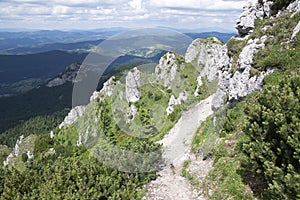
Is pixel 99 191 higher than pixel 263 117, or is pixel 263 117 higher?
pixel 263 117

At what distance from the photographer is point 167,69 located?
74.8 metres

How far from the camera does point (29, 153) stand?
95.2 metres

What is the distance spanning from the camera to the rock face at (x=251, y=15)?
31.8 metres

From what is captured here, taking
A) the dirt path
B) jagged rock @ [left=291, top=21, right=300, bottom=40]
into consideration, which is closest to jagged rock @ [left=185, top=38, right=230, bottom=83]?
the dirt path

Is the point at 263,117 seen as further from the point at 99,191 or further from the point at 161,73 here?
the point at 161,73

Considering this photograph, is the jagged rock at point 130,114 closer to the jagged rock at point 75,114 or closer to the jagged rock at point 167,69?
the jagged rock at point 167,69

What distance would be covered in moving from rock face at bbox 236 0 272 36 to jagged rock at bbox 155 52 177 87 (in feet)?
127

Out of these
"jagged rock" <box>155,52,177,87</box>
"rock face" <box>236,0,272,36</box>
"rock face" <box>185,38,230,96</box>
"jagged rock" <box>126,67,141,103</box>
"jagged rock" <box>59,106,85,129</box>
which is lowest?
"jagged rock" <box>59,106,85,129</box>

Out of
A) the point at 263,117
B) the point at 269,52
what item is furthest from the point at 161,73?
the point at 263,117

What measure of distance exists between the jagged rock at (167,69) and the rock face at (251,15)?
38763 mm

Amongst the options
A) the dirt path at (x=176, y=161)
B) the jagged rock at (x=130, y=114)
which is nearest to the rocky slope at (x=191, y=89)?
the dirt path at (x=176, y=161)

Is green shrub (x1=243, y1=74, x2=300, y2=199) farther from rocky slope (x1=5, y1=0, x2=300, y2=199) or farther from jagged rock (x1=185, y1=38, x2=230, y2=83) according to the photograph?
jagged rock (x1=185, y1=38, x2=230, y2=83)

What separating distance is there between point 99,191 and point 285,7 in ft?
90.1

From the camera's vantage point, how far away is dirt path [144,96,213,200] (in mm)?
16875
